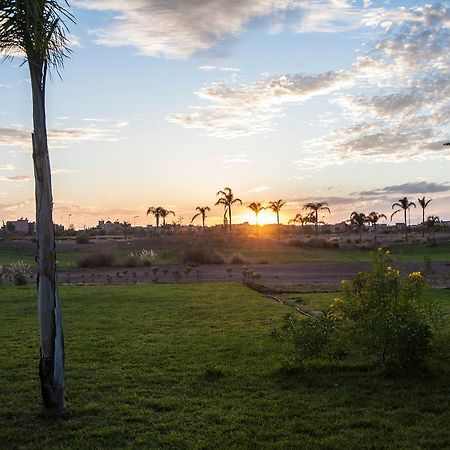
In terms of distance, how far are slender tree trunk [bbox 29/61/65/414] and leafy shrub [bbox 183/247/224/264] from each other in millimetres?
39677

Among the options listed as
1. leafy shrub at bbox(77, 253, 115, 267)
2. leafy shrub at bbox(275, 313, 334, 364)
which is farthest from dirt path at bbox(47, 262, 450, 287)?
leafy shrub at bbox(275, 313, 334, 364)

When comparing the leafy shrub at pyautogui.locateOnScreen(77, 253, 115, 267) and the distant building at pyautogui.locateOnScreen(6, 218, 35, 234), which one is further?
the distant building at pyautogui.locateOnScreen(6, 218, 35, 234)

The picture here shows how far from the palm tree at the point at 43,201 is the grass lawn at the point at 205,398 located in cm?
68

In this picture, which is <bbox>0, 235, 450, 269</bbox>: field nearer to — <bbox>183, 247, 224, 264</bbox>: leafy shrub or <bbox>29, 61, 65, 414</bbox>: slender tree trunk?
<bbox>183, 247, 224, 264</bbox>: leafy shrub

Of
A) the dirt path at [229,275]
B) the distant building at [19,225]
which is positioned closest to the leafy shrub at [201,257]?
the dirt path at [229,275]

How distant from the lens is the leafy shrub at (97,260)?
148 ft

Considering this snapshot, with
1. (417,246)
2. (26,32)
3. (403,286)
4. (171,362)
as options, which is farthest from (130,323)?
(417,246)

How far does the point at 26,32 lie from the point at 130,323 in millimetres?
10253

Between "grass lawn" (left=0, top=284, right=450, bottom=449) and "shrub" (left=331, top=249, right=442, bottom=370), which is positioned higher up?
"shrub" (left=331, top=249, right=442, bottom=370)

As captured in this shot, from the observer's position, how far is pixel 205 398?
8875mm

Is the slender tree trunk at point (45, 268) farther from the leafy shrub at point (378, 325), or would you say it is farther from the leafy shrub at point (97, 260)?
the leafy shrub at point (97, 260)

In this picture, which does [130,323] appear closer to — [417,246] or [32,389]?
[32,389]

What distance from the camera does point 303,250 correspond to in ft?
209

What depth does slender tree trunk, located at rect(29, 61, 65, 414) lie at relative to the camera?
314 inches
